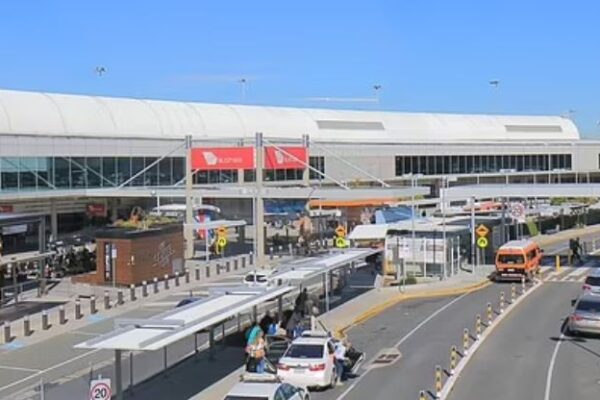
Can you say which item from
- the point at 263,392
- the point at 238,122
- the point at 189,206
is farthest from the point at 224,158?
the point at 263,392

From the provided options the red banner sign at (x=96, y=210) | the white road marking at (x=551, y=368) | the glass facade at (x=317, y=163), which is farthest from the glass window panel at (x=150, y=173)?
the white road marking at (x=551, y=368)

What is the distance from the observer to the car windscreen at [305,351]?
20.8 m

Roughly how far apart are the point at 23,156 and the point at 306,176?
1928 cm

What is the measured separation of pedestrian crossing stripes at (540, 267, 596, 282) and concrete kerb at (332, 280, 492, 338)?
11.4 feet

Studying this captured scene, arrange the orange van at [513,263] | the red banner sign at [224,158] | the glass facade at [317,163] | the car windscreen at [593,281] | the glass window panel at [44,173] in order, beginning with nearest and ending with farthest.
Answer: the car windscreen at [593,281] → the orange van at [513,263] → the glass window panel at [44,173] → the red banner sign at [224,158] → the glass facade at [317,163]

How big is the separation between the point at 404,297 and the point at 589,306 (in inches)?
481

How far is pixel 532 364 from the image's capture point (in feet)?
75.8

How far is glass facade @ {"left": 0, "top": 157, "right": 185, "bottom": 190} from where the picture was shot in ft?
173

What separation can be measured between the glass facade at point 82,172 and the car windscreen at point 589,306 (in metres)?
36.6

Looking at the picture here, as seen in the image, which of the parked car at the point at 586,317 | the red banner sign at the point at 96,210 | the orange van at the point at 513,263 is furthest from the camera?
the red banner sign at the point at 96,210

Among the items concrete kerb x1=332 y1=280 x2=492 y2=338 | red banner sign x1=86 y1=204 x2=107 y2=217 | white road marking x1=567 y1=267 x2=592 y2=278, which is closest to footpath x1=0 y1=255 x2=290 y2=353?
concrete kerb x1=332 y1=280 x2=492 y2=338

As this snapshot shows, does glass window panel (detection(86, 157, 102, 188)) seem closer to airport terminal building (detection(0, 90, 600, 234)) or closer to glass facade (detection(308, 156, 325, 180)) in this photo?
airport terminal building (detection(0, 90, 600, 234))

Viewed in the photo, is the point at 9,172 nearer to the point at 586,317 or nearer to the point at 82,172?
the point at 82,172

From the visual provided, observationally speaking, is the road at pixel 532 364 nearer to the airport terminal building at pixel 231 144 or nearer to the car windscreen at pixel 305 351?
the car windscreen at pixel 305 351
